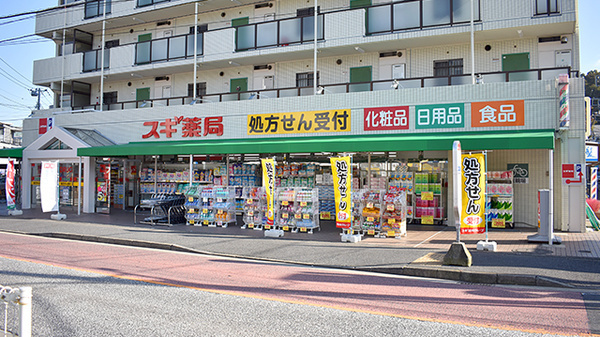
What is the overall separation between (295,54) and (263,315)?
15.7 metres

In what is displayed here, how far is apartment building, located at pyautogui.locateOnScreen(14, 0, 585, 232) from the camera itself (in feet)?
47.8

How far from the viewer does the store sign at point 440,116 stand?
50.3 feet

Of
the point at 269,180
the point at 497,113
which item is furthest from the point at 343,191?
the point at 497,113

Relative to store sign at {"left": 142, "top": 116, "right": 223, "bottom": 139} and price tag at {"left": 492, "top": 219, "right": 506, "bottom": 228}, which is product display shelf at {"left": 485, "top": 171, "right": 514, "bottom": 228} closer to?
price tag at {"left": 492, "top": 219, "right": 506, "bottom": 228}

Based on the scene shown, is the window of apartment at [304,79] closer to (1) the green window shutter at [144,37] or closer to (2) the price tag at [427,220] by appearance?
(2) the price tag at [427,220]

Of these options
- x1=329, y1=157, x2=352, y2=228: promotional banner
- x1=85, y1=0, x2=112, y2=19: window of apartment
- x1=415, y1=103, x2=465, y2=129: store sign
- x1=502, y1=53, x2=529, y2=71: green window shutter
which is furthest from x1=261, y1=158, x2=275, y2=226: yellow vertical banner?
x1=85, y1=0, x2=112, y2=19: window of apartment

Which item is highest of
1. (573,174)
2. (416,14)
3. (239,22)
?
(239,22)

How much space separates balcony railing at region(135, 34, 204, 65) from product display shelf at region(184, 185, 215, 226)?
8408 millimetres

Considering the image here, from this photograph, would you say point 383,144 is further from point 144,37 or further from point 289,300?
point 144,37

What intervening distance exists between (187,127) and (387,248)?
491 inches

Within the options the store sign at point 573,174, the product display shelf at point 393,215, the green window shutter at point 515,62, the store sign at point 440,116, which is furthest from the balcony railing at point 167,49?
the store sign at point 573,174

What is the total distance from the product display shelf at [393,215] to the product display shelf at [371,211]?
0.19 m

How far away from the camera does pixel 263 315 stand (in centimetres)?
610

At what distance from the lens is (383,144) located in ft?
47.0
